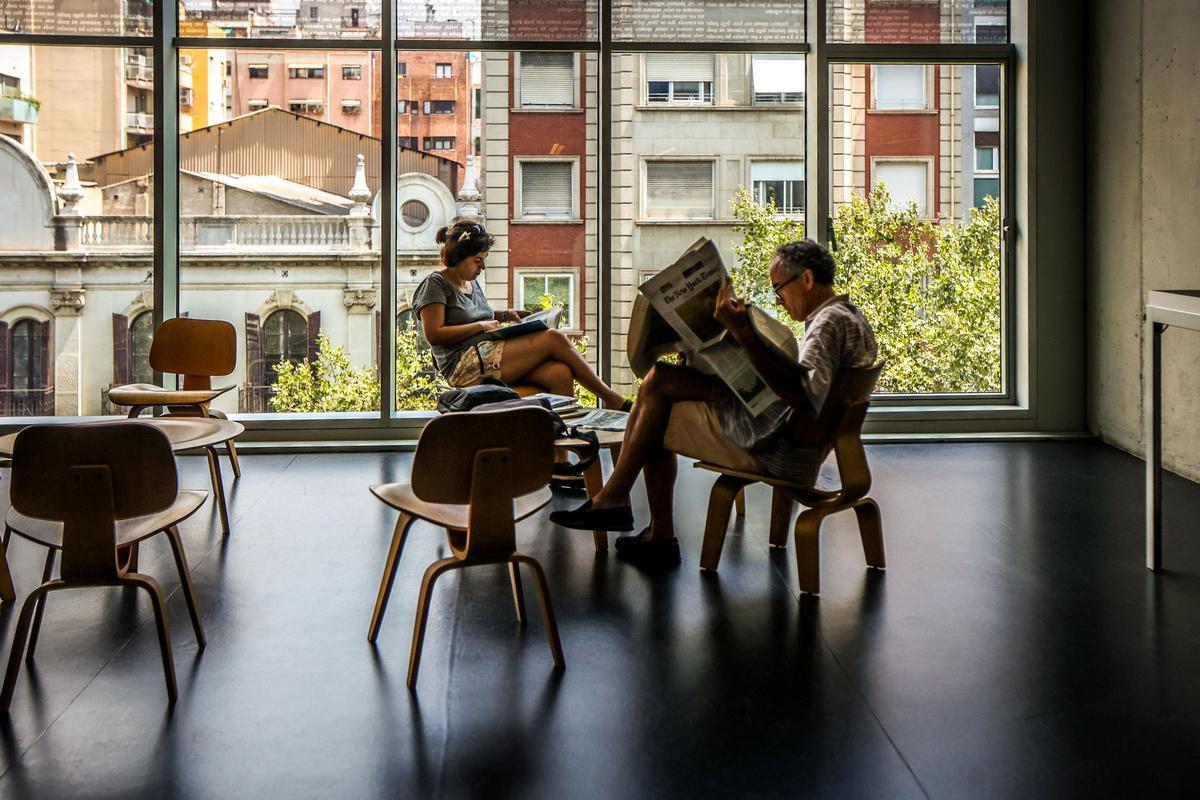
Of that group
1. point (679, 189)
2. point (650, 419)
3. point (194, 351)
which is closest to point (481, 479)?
point (650, 419)

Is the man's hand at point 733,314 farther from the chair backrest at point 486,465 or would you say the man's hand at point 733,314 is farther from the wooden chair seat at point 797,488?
the chair backrest at point 486,465

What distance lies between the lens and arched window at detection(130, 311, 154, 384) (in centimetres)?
738

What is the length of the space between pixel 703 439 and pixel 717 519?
29 centimetres

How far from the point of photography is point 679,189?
7.60 m

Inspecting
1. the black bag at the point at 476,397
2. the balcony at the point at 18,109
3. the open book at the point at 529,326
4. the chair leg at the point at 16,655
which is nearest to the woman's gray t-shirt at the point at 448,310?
the open book at the point at 529,326

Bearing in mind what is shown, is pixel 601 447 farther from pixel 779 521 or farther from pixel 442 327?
pixel 442 327

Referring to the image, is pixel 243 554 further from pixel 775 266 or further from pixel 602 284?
pixel 602 284

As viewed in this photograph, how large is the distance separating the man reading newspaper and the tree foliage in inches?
139

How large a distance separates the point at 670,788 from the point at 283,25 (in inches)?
245

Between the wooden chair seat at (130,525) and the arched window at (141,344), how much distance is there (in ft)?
13.7

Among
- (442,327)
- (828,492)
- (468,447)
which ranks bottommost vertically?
(828,492)

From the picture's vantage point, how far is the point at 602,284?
24.9 feet

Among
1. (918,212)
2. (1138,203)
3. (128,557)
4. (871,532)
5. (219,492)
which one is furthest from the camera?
(918,212)

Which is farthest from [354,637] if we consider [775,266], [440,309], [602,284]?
[602,284]
